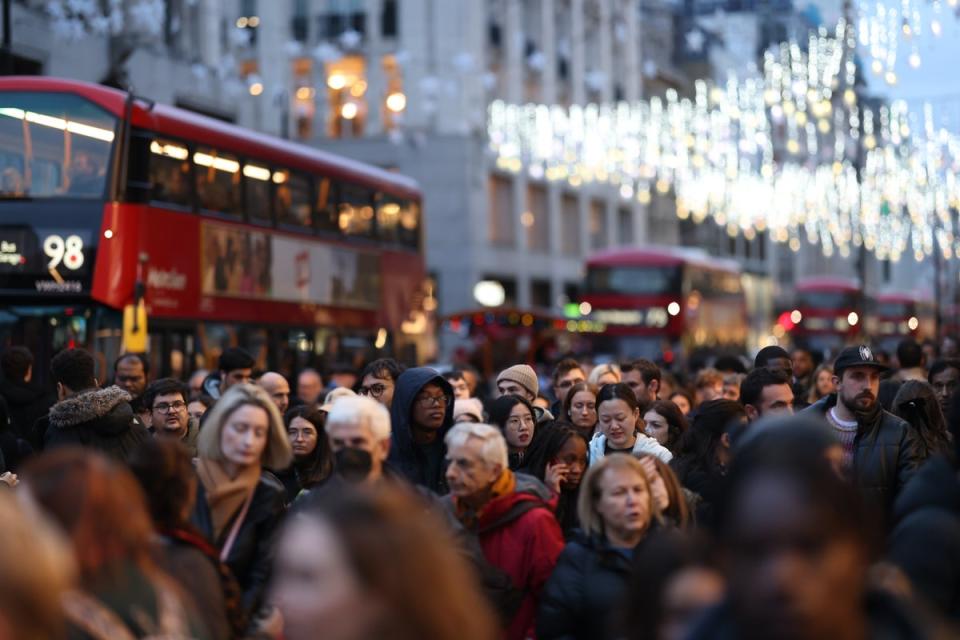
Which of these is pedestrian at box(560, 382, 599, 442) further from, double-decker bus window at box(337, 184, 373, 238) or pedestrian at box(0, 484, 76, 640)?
double-decker bus window at box(337, 184, 373, 238)

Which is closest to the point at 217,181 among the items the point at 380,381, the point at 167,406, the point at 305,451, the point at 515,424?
the point at 380,381

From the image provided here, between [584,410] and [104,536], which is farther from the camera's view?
[584,410]

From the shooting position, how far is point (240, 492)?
6527mm

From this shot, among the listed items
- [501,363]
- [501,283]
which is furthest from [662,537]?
[501,283]

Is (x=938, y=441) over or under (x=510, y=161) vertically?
under

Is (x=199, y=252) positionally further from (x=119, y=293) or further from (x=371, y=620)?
(x=371, y=620)

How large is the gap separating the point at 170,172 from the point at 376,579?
52.6 feet

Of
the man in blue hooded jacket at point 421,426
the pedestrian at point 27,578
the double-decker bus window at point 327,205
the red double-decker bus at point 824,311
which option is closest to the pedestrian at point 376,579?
the pedestrian at point 27,578

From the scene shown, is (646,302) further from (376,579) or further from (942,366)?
(376,579)

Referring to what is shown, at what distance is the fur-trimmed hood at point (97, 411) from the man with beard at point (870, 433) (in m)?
3.67

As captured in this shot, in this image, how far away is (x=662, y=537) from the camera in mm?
4617

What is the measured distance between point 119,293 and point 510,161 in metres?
31.0

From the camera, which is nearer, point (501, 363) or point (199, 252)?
point (199, 252)

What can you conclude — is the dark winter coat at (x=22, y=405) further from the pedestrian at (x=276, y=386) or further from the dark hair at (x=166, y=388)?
the dark hair at (x=166, y=388)
